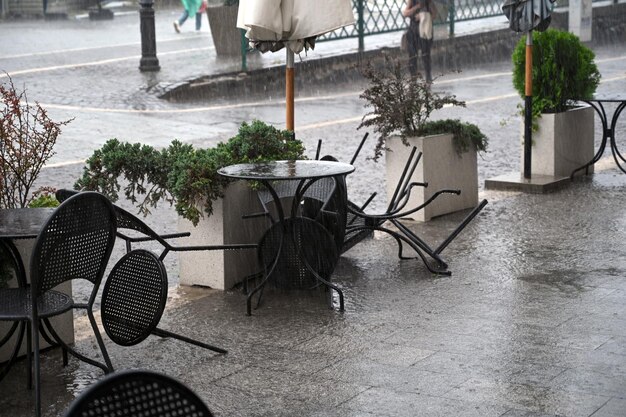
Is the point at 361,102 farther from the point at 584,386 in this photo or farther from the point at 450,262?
the point at 584,386

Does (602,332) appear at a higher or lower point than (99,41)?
lower

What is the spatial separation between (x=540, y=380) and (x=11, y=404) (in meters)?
2.71

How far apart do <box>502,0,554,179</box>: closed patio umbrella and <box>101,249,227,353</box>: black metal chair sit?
629cm

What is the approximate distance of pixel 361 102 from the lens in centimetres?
1991

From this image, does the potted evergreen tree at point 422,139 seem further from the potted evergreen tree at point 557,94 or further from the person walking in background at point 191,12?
the person walking in background at point 191,12

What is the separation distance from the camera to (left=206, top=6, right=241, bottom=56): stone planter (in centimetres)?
2417

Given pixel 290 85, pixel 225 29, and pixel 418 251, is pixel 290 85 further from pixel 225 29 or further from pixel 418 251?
pixel 225 29

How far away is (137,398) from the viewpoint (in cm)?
330

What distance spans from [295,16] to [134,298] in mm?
2932

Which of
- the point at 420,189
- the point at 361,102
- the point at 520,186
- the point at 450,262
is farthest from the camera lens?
the point at 361,102

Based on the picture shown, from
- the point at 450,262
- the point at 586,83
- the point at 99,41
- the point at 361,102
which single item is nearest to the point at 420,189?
the point at 450,262

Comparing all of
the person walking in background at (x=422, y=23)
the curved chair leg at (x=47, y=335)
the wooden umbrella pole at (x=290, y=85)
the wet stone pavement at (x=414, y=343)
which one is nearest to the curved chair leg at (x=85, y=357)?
the curved chair leg at (x=47, y=335)

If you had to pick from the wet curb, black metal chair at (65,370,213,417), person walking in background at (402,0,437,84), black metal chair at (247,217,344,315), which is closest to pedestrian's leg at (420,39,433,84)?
person walking in background at (402,0,437,84)

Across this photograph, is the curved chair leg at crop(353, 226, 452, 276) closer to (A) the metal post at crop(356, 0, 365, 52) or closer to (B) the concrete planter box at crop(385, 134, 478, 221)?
(B) the concrete planter box at crop(385, 134, 478, 221)
